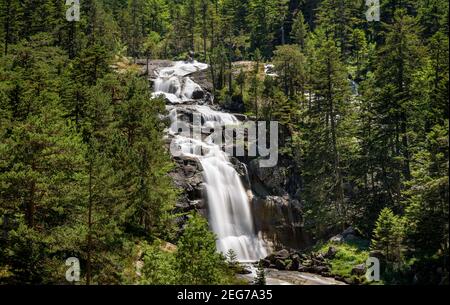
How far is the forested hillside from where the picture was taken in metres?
21.5

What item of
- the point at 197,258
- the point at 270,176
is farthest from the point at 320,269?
the point at 270,176

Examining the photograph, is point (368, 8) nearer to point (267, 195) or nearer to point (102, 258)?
point (267, 195)

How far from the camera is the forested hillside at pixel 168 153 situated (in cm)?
2148

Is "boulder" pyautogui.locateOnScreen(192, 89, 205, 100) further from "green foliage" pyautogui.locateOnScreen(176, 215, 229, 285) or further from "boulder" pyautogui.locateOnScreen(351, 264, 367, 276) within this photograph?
"green foliage" pyautogui.locateOnScreen(176, 215, 229, 285)

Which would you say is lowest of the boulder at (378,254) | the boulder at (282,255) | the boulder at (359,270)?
the boulder at (282,255)

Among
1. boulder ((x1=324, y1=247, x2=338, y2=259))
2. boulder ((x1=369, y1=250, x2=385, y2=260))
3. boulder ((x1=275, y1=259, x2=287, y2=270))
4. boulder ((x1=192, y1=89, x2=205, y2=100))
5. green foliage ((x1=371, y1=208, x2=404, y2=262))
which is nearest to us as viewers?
green foliage ((x1=371, y1=208, x2=404, y2=262))

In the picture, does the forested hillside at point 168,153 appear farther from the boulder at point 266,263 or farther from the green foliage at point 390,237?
the boulder at point 266,263

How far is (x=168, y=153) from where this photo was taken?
34.0m

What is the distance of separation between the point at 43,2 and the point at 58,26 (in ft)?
20.0

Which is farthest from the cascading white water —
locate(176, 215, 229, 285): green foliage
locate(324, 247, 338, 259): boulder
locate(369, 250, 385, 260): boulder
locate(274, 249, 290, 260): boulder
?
locate(176, 215, 229, 285): green foliage

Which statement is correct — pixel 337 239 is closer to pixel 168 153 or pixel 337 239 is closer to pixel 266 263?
pixel 266 263

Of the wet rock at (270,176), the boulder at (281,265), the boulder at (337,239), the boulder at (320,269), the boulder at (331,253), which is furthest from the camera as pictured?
the wet rock at (270,176)

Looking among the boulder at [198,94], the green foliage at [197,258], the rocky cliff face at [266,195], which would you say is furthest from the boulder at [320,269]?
the boulder at [198,94]

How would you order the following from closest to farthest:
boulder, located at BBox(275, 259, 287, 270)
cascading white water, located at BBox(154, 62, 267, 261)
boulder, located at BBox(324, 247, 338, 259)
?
boulder, located at BBox(275, 259, 287, 270) → boulder, located at BBox(324, 247, 338, 259) → cascading white water, located at BBox(154, 62, 267, 261)
